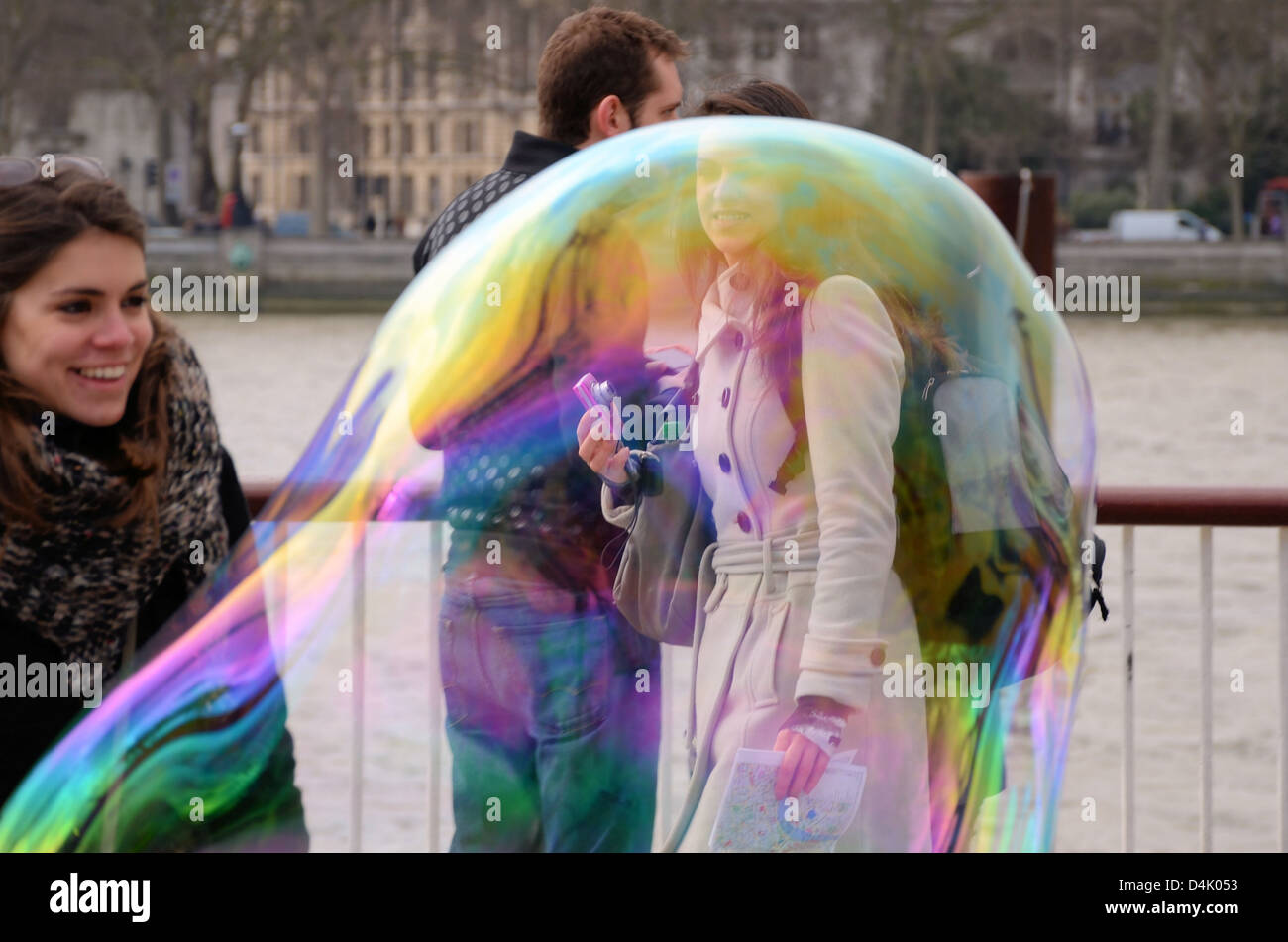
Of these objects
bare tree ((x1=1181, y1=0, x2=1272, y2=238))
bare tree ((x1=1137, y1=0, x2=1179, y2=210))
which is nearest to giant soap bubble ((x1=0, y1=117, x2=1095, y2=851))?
bare tree ((x1=1181, y1=0, x2=1272, y2=238))

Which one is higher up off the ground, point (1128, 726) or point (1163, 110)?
point (1163, 110)

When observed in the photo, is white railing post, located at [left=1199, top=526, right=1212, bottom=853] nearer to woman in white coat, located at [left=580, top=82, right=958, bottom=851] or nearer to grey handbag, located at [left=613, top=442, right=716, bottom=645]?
woman in white coat, located at [left=580, top=82, right=958, bottom=851]

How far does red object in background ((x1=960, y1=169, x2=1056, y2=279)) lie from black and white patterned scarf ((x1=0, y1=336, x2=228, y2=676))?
5.59 meters

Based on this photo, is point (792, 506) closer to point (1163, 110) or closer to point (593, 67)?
point (593, 67)

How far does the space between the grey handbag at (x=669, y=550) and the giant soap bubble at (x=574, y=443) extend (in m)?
0.11

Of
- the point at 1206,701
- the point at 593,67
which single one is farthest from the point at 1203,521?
the point at 593,67

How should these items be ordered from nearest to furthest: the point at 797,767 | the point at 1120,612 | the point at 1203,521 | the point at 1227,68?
1. the point at 797,767
2. the point at 1203,521
3. the point at 1120,612
4. the point at 1227,68

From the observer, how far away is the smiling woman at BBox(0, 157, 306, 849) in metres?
1.90

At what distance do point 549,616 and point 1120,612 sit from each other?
12359 mm

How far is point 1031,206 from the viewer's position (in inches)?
342

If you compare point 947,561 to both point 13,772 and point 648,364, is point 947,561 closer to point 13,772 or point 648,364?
point 648,364

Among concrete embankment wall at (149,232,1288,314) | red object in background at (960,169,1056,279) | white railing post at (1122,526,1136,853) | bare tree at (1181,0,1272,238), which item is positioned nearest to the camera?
white railing post at (1122,526,1136,853)

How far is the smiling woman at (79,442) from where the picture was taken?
1.90 meters
